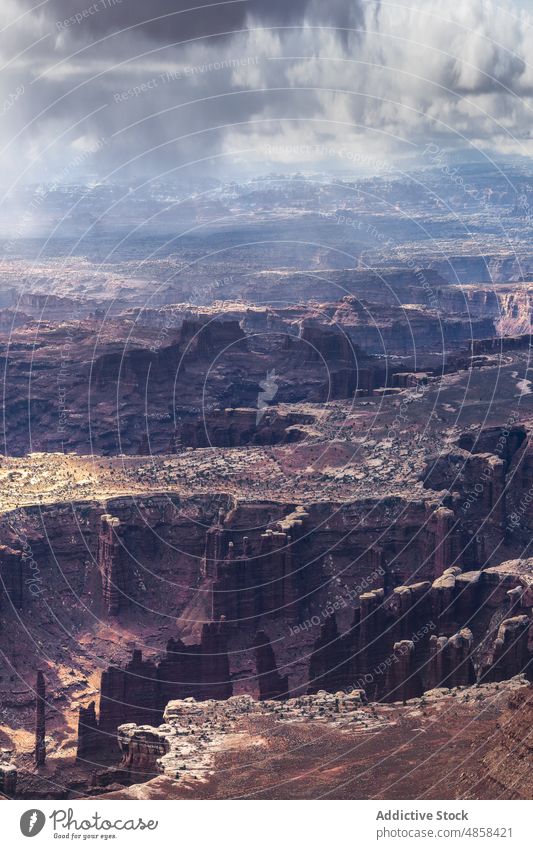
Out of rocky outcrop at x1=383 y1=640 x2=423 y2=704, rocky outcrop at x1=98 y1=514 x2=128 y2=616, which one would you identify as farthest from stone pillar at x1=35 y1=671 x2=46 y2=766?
rocky outcrop at x1=383 y1=640 x2=423 y2=704

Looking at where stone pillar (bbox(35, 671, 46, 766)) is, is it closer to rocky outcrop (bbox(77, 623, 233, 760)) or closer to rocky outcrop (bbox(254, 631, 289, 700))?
rocky outcrop (bbox(77, 623, 233, 760))

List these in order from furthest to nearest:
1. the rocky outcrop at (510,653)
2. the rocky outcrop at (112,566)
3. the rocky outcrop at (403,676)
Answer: the rocky outcrop at (112,566), the rocky outcrop at (403,676), the rocky outcrop at (510,653)

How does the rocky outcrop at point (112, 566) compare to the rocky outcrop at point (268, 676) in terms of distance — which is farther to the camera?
the rocky outcrop at point (112, 566)

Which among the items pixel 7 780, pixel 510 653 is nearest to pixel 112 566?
pixel 510 653

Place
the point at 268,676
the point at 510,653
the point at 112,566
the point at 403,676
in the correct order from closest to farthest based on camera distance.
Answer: the point at 510,653 → the point at 403,676 → the point at 268,676 → the point at 112,566

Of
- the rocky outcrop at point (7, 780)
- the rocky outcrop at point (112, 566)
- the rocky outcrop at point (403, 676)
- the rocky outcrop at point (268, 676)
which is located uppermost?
the rocky outcrop at point (112, 566)

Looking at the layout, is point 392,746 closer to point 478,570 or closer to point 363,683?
point 363,683

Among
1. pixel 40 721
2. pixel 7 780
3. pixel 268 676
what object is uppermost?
pixel 268 676

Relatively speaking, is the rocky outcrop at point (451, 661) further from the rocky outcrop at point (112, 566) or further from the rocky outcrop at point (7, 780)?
the rocky outcrop at point (112, 566)

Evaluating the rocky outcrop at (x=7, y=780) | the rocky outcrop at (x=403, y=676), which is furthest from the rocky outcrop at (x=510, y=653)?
the rocky outcrop at (x=7, y=780)

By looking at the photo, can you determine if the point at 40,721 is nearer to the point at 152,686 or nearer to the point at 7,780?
the point at 152,686

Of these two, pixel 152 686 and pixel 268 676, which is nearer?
pixel 152 686

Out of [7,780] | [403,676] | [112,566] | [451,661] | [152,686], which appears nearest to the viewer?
[7,780]
